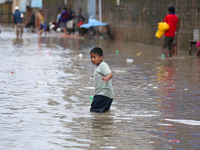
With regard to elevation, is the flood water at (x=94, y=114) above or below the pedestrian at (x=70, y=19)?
below

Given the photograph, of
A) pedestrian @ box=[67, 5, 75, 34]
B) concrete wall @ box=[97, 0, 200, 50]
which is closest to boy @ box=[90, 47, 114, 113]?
concrete wall @ box=[97, 0, 200, 50]

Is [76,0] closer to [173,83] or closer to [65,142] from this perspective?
[173,83]

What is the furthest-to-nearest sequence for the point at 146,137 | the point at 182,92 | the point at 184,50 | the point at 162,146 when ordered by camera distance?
the point at 184,50, the point at 182,92, the point at 146,137, the point at 162,146

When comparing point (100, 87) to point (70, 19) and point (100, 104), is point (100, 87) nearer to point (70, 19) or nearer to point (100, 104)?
point (100, 104)

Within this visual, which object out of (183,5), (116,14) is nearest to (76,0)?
(116,14)

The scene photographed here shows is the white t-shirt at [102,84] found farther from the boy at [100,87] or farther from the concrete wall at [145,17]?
the concrete wall at [145,17]

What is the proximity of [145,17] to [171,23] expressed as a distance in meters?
7.71

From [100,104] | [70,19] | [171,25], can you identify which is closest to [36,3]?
[70,19]

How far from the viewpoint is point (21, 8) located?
3494 centimetres

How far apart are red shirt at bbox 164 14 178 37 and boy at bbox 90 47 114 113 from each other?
8.16 meters

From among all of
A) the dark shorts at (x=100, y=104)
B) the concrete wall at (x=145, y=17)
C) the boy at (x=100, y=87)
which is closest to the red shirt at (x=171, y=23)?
the concrete wall at (x=145, y=17)

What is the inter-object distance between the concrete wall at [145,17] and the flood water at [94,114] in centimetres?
568

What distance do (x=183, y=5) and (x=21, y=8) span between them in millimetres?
20404

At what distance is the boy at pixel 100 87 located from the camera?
20.4 feet
